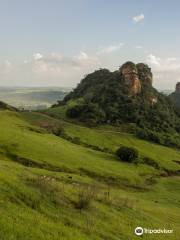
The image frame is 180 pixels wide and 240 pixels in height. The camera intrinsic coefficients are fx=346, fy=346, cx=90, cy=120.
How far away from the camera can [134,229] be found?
24.3 metres

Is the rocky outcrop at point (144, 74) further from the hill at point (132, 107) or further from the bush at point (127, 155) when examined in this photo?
the bush at point (127, 155)

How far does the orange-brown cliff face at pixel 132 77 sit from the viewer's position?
14488 cm

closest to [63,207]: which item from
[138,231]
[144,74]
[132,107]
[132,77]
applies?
[138,231]

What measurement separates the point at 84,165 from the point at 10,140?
14.0 metres

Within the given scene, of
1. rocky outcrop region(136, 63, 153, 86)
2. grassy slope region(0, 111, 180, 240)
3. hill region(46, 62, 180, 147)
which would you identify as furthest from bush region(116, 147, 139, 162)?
rocky outcrop region(136, 63, 153, 86)

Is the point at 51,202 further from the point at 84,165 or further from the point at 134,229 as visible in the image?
the point at 84,165

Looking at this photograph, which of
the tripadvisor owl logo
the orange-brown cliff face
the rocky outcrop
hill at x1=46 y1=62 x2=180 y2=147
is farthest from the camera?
the rocky outcrop

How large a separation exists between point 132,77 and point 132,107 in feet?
51.9

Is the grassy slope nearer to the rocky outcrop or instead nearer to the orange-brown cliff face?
the orange-brown cliff face

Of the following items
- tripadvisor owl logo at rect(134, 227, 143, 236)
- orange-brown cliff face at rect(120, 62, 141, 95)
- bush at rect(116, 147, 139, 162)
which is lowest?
bush at rect(116, 147, 139, 162)

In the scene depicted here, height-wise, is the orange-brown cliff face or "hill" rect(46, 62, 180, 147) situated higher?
the orange-brown cliff face

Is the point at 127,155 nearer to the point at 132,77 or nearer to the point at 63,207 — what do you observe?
the point at 63,207

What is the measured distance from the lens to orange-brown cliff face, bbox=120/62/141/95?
145 m

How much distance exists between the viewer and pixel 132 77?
474ft
